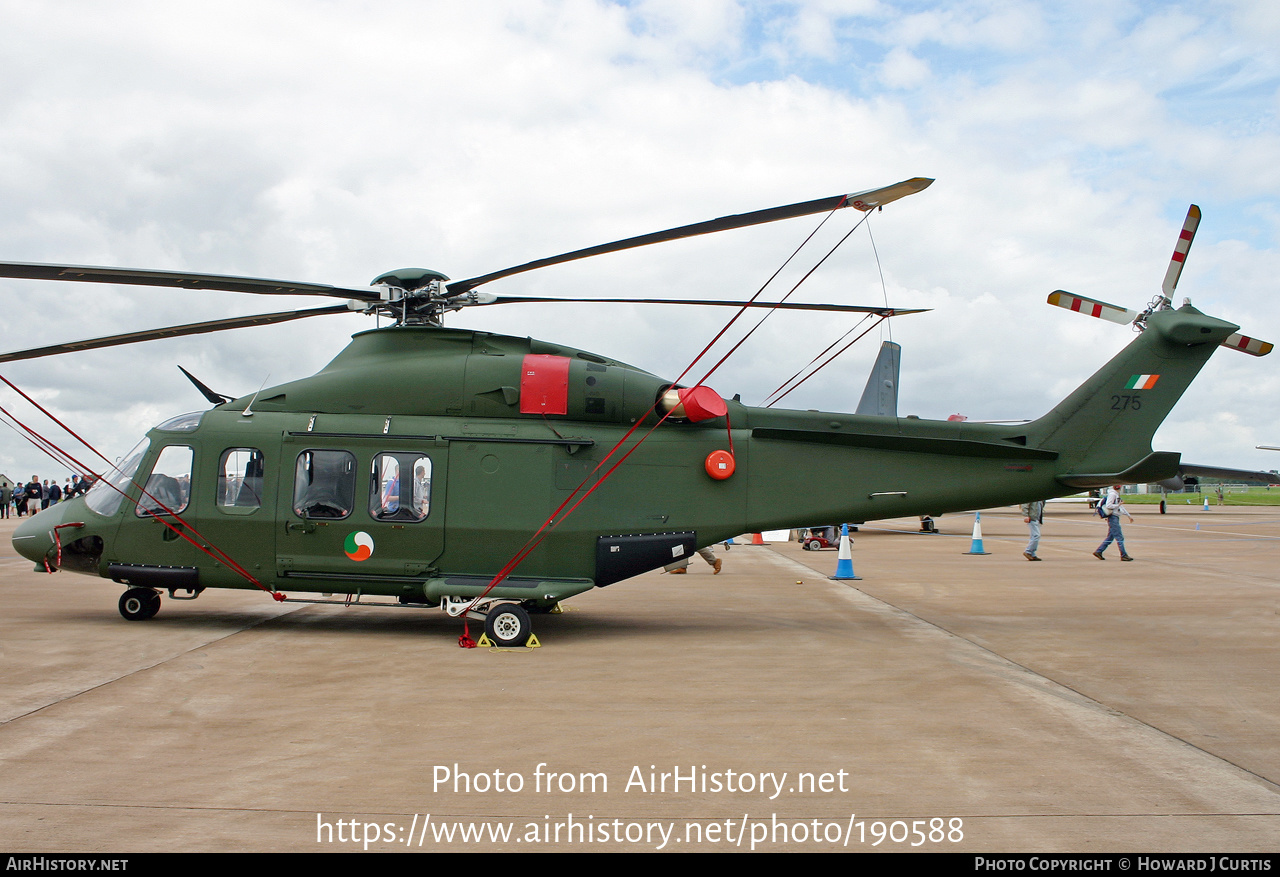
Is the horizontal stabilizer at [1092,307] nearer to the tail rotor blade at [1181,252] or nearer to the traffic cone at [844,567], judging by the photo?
the tail rotor blade at [1181,252]

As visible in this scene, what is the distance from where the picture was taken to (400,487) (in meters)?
8.83

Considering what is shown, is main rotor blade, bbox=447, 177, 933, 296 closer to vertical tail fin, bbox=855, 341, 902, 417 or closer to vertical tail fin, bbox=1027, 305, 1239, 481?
vertical tail fin, bbox=1027, 305, 1239, 481

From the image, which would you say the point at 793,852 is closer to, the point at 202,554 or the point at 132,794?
the point at 132,794

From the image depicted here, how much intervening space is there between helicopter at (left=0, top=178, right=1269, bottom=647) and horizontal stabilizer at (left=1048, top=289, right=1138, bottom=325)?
22 centimetres

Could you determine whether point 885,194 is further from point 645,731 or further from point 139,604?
point 139,604

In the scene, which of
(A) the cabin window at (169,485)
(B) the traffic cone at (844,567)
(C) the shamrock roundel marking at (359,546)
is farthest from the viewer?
(B) the traffic cone at (844,567)

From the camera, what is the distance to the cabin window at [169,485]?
915cm

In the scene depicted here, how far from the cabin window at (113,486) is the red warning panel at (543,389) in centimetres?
428

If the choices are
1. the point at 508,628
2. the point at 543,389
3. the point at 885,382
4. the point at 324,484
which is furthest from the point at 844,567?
the point at 885,382

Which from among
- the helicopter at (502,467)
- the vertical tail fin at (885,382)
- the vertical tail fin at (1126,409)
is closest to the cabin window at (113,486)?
the helicopter at (502,467)

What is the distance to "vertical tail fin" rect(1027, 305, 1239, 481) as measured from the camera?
9.27m

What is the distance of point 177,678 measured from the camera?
21.4 feet

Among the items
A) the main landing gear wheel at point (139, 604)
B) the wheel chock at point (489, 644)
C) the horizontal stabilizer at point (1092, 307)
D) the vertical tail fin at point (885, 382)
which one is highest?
the vertical tail fin at point (885, 382)

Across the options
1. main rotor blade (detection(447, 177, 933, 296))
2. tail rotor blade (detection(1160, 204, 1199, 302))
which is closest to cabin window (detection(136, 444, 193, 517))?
main rotor blade (detection(447, 177, 933, 296))
